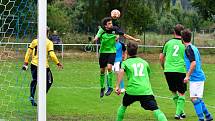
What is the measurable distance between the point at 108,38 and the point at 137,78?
4212 mm

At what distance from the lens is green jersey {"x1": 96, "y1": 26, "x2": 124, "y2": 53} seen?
1264cm

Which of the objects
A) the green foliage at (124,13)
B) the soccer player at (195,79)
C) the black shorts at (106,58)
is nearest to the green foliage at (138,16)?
the green foliage at (124,13)

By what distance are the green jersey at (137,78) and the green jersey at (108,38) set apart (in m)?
3.91

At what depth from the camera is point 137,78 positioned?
28.4ft

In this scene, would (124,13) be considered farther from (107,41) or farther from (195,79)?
(195,79)

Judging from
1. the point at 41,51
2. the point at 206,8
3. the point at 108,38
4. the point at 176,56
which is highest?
the point at 206,8

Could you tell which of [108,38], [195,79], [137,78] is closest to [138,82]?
Result: [137,78]

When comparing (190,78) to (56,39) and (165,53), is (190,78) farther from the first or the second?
(56,39)

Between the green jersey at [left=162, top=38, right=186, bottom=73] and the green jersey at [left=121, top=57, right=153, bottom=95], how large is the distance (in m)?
2.21

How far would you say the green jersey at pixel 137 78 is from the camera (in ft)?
28.1

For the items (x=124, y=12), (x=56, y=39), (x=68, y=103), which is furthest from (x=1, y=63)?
(x=124, y=12)

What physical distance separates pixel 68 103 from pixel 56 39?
65.8 ft

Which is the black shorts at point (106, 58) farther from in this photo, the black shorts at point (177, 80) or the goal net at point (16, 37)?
the black shorts at point (177, 80)

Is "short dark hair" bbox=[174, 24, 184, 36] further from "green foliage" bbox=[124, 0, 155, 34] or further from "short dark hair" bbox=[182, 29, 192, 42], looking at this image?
"green foliage" bbox=[124, 0, 155, 34]
